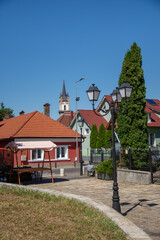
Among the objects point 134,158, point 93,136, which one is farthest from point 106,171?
point 93,136

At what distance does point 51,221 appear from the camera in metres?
5.67

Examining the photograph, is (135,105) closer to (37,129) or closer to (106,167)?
(106,167)

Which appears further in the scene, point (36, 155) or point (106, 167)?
point (36, 155)

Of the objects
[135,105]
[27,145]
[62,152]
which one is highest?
[135,105]

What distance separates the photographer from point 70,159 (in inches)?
1197

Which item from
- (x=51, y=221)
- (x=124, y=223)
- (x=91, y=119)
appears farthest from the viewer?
(x=91, y=119)

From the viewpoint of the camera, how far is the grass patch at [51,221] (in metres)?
4.91

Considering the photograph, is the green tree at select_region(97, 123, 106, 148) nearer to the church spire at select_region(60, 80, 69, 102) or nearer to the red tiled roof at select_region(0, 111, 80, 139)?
the red tiled roof at select_region(0, 111, 80, 139)

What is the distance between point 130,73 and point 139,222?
48.0 feet

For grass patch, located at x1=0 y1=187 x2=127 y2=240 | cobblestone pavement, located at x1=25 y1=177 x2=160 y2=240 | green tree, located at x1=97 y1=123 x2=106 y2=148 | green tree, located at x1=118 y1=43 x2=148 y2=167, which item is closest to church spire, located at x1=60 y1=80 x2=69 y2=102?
green tree, located at x1=97 y1=123 x2=106 y2=148

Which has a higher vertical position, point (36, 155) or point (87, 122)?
point (87, 122)

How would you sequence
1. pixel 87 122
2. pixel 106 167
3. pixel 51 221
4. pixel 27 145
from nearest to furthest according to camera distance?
pixel 51 221 → pixel 27 145 → pixel 106 167 → pixel 87 122

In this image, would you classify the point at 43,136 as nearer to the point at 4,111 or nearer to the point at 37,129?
the point at 37,129

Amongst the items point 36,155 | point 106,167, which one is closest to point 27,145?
point 106,167
